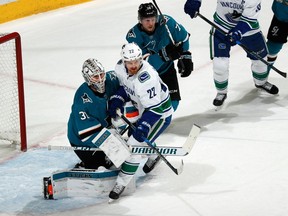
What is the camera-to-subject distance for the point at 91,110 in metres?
4.09

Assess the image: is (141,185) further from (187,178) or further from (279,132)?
(279,132)

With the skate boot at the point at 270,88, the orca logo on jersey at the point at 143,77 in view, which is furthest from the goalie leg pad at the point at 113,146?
the skate boot at the point at 270,88

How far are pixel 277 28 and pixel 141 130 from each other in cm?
185

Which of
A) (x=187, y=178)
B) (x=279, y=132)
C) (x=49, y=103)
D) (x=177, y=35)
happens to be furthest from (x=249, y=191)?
(x=49, y=103)

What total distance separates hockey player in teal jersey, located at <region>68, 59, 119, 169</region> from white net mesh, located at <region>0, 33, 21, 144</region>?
0.73 metres

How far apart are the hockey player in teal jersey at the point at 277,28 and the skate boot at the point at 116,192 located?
192cm

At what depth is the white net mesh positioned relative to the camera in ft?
15.9

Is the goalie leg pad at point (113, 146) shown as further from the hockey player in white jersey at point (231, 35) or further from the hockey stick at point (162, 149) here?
the hockey player in white jersey at point (231, 35)

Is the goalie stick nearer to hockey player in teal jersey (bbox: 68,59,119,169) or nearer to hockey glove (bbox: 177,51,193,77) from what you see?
hockey player in teal jersey (bbox: 68,59,119,169)

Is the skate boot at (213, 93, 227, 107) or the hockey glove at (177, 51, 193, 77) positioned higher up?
the hockey glove at (177, 51, 193, 77)

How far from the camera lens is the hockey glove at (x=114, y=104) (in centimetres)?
412

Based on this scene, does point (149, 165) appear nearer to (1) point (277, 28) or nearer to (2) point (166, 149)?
(2) point (166, 149)

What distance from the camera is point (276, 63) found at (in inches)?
233

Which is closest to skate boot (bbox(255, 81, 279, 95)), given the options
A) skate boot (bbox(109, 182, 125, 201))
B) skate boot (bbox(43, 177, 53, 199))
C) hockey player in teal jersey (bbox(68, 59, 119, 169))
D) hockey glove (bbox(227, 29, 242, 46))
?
hockey glove (bbox(227, 29, 242, 46))
